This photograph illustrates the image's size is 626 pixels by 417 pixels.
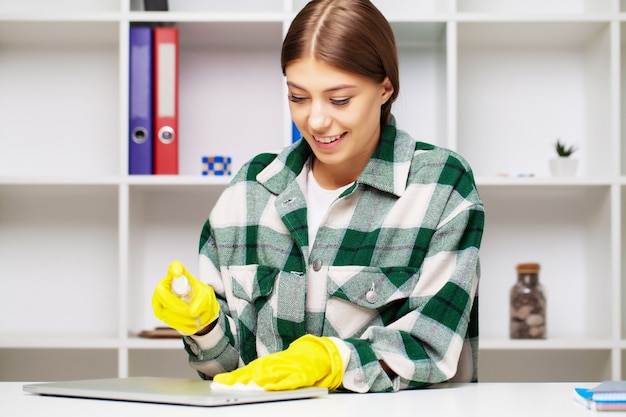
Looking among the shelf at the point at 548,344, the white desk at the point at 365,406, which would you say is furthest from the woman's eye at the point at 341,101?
the shelf at the point at 548,344

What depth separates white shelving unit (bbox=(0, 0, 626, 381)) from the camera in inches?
98.7

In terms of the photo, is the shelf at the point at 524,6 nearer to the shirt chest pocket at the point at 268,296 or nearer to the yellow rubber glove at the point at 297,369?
the shirt chest pocket at the point at 268,296

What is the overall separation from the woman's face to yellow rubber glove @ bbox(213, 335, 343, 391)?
37 cm

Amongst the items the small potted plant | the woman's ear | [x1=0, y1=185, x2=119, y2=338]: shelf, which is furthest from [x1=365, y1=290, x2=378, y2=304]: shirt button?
[x1=0, y1=185, x2=119, y2=338]: shelf

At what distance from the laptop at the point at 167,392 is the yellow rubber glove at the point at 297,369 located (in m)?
0.02

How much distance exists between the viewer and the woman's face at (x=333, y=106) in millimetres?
1321

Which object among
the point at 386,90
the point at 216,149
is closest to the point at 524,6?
the point at 216,149

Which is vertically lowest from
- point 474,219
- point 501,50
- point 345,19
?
point 474,219

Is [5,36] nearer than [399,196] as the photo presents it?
No

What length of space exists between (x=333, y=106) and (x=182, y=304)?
15.5 inches

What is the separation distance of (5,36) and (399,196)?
161 cm

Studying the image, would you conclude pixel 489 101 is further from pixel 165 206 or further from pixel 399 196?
pixel 399 196

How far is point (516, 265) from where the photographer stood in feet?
7.77

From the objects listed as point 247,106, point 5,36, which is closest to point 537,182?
point 247,106
